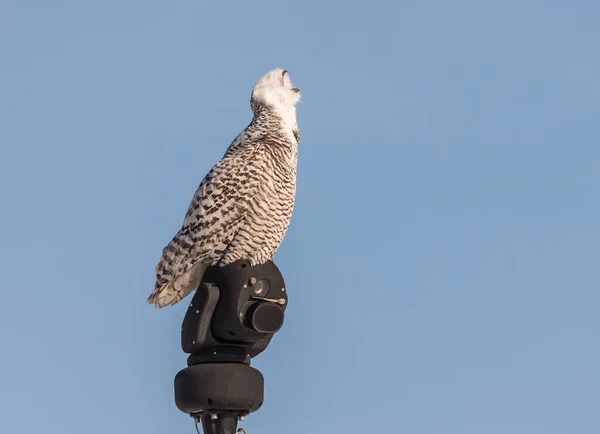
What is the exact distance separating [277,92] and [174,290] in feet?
6.03

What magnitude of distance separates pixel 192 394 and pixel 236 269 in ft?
3.14

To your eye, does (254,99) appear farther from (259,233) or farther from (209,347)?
(209,347)

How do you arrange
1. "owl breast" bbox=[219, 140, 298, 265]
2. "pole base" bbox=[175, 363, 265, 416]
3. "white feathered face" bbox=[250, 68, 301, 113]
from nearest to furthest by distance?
"pole base" bbox=[175, 363, 265, 416] < "owl breast" bbox=[219, 140, 298, 265] < "white feathered face" bbox=[250, 68, 301, 113]

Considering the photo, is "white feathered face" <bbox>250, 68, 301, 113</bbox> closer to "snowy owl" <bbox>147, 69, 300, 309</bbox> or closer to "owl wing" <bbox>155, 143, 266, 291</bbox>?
"snowy owl" <bbox>147, 69, 300, 309</bbox>

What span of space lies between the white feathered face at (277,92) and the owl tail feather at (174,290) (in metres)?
1.51

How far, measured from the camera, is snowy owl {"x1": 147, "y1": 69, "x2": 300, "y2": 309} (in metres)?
7.68

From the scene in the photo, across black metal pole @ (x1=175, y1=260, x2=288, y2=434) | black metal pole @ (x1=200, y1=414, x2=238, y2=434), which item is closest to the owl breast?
black metal pole @ (x1=175, y1=260, x2=288, y2=434)

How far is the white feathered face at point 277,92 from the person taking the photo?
8.32 m

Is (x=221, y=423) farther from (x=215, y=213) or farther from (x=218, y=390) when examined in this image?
(x=215, y=213)

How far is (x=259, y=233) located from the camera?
771cm

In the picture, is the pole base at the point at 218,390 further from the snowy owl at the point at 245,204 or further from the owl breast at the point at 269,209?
the owl breast at the point at 269,209

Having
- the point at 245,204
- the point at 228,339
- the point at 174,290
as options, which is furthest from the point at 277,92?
the point at 228,339

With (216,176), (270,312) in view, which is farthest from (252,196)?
(270,312)

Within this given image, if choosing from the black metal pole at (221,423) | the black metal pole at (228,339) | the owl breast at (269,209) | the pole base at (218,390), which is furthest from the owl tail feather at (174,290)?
the black metal pole at (221,423)
